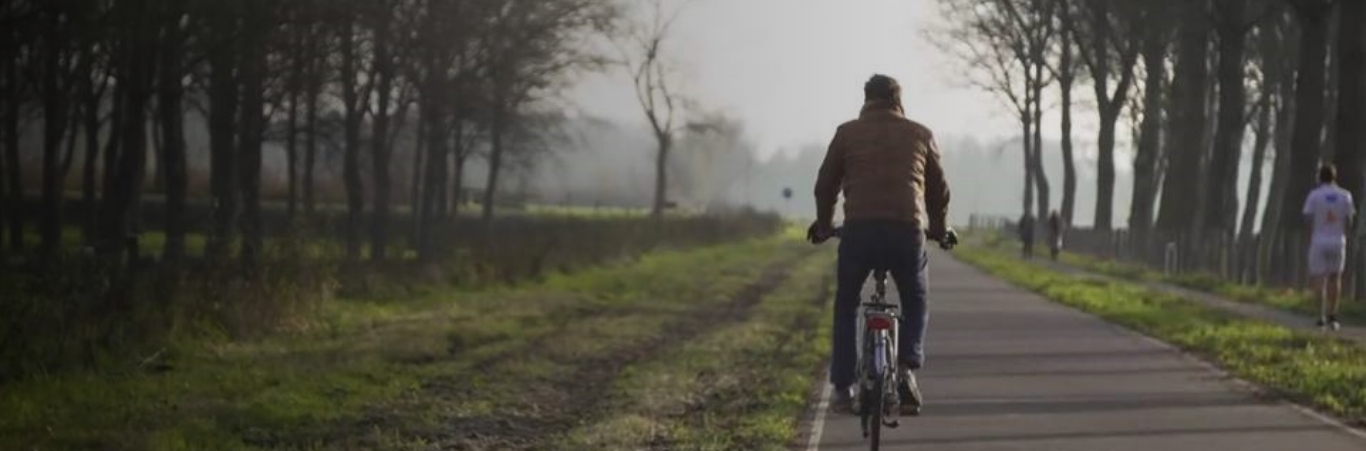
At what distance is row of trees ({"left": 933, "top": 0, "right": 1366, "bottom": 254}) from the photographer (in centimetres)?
2838

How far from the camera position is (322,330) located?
20.7 meters

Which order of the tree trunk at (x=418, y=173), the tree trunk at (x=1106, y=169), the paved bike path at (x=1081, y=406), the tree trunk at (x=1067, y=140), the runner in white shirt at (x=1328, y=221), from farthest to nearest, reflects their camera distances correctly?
the tree trunk at (x=1067, y=140), the tree trunk at (x=1106, y=169), the tree trunk at (x=418, y=173), the runner in white shirt at (x=1328, y=221), the paved bike path at (x=1081, y=406)

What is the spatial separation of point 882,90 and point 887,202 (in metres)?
0.61

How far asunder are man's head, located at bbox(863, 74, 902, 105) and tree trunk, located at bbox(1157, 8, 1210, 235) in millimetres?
28319

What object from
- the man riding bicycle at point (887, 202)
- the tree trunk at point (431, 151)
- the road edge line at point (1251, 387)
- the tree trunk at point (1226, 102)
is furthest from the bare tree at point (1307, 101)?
the man riding bicycle at point (887, 202)

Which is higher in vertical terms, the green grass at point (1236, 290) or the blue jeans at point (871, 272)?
the blue jeans at point (871, 272)

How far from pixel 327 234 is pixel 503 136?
26.4 metres

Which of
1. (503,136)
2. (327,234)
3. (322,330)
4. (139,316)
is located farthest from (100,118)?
(139,316)

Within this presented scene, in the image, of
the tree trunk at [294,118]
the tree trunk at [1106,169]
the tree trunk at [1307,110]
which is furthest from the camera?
the tree trunk at [1106,169]

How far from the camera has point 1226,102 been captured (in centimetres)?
3706

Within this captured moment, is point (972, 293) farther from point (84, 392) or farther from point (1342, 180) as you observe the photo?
point (84, 392)

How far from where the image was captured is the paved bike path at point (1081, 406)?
11477 millimetres

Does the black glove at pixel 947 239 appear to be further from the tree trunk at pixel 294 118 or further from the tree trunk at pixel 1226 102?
the tree trunk at pixel 1226 102

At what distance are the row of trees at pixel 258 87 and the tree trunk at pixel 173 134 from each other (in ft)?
0.12
